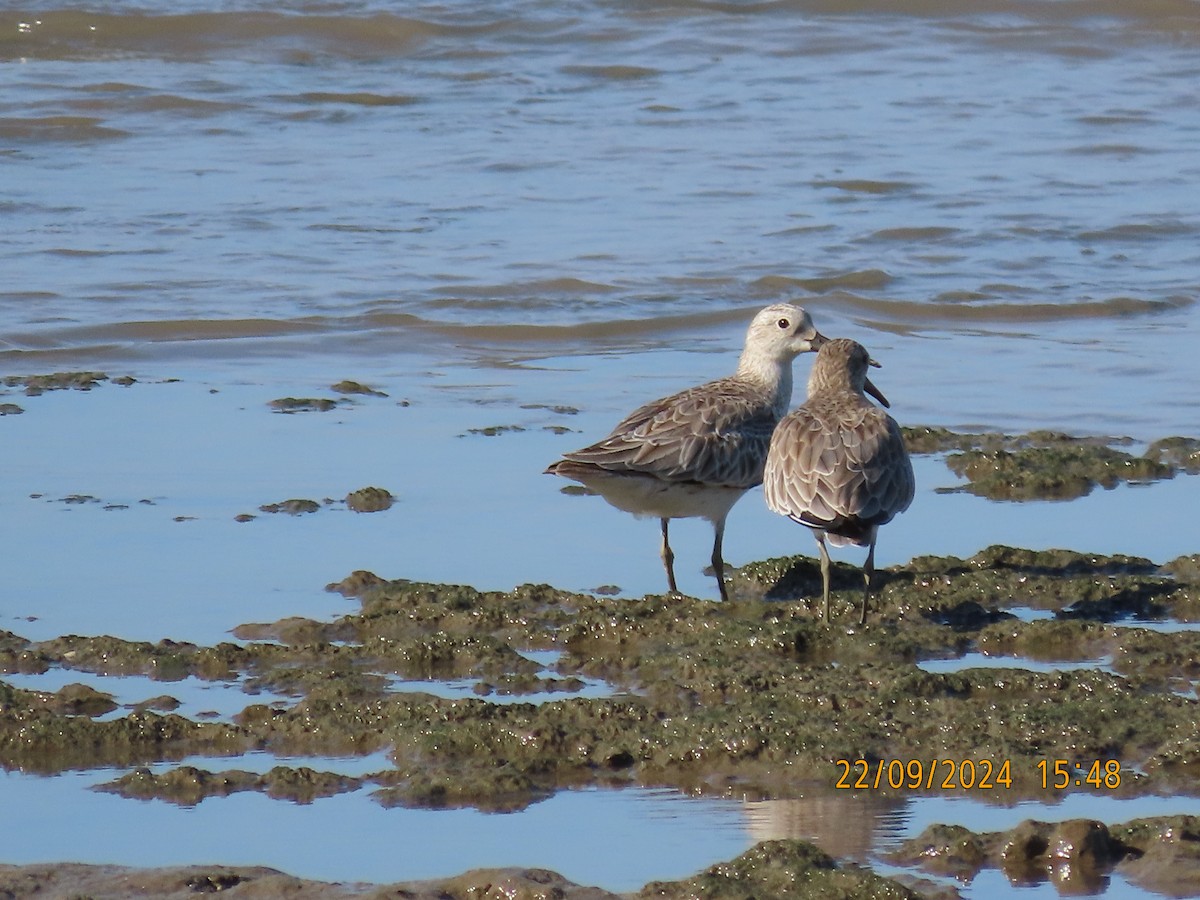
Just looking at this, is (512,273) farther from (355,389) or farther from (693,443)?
(693,443)

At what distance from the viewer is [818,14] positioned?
18875mm

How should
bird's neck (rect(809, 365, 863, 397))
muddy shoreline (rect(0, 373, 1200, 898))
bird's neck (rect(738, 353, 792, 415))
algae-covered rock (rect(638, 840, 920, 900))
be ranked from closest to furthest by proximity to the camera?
algae-covered rock (rect(638, 840, 920, 900)), muddy shoreline (rect(0, 373, 1200, 898)), bird's neck (rect(809, 365, 863, 397)), bird's neck (rect(738, 353, 792, 415))

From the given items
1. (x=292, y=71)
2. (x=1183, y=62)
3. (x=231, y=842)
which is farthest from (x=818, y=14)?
(x=231, y=842)

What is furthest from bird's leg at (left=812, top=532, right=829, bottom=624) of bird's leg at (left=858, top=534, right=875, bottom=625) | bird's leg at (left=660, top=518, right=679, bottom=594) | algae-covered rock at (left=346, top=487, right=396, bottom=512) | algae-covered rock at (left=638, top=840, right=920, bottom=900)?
algae-covered rock at (left=638, top=840, right=920, bottom=900)

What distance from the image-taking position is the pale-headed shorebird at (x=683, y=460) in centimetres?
630

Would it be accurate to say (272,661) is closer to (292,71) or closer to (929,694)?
(929,694)

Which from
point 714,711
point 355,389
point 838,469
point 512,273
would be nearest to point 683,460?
point 838,469

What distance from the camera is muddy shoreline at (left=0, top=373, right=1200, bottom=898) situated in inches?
156

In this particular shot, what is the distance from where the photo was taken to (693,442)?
21.1 ft

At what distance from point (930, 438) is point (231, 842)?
4.26 meters

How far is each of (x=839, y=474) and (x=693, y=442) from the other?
0.76 m

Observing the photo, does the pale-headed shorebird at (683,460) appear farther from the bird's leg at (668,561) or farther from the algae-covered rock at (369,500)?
the algae-covered rock at (369,500)

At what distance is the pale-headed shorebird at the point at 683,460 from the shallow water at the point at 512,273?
0.25 meters

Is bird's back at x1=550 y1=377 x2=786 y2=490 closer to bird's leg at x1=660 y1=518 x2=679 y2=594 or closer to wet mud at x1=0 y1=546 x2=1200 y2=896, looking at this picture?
bird's leg at x1=660 y1=518 x2=679 y2=594
